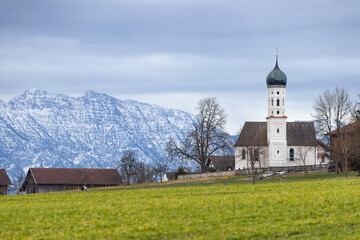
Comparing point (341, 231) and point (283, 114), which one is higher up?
point (283, 114)

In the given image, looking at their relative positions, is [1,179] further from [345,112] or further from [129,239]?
[129,239]

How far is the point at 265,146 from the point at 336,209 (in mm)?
89013

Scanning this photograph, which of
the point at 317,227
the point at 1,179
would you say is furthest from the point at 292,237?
the point at 1,179

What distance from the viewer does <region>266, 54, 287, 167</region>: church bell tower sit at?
123938 millimetres

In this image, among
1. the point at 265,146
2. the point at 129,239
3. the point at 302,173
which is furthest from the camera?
the point at 265,146

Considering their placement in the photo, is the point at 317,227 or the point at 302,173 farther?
the point at 302,173

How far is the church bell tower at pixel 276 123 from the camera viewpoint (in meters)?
124

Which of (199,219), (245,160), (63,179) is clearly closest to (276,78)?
(245,160)

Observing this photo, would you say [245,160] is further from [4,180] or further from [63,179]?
[4,180]

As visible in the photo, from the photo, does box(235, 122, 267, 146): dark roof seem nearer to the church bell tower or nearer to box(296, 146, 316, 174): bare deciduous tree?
the church bell tower

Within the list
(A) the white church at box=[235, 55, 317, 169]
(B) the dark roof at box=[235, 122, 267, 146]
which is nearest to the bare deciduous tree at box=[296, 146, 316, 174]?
(A) the white church at box=[235, 55, 317, 169]

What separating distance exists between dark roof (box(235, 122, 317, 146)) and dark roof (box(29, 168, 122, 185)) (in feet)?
73.8

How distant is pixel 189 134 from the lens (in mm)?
115188

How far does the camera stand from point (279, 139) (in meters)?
125
